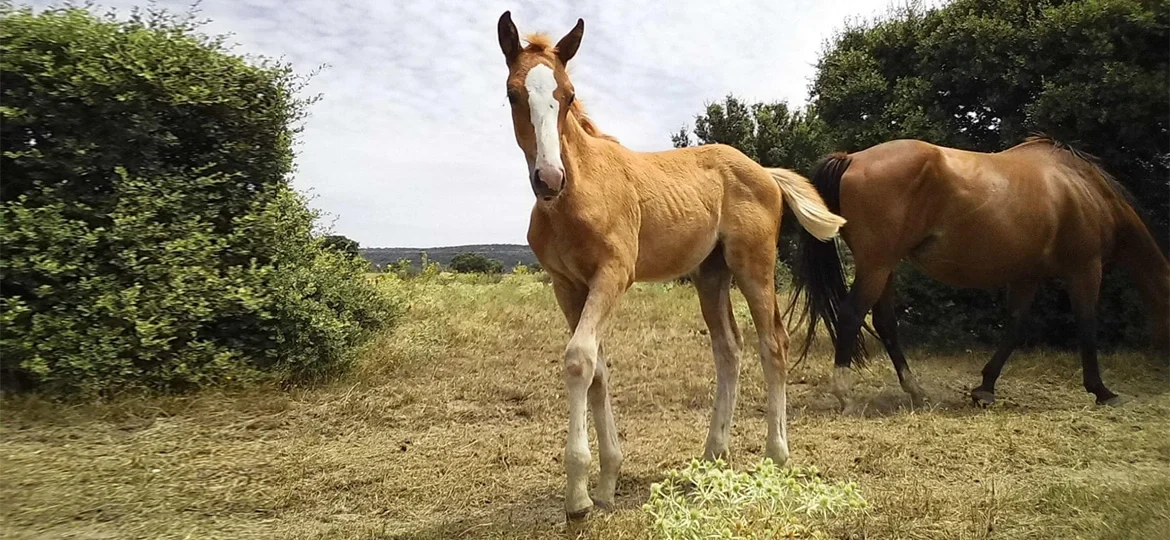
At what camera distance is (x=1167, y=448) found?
11.5 ft

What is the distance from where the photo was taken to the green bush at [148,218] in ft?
13.1

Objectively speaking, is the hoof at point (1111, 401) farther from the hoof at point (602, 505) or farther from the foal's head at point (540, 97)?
the foal's head at point (540, 97)

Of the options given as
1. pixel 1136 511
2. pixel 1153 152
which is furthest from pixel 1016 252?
pixel 1136 511

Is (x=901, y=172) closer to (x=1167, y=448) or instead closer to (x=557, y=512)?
(x=1167, y=448)

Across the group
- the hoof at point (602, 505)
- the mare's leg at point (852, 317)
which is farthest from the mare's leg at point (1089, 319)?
the hoof at point (602, 505)

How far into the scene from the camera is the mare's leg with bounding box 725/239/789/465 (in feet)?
11.2

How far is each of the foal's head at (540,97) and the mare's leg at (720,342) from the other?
136cm

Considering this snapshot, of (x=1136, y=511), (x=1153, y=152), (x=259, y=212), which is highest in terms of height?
(x=1153, y=152)

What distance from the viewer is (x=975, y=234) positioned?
202 inches

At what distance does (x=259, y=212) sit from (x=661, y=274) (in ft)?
11.1

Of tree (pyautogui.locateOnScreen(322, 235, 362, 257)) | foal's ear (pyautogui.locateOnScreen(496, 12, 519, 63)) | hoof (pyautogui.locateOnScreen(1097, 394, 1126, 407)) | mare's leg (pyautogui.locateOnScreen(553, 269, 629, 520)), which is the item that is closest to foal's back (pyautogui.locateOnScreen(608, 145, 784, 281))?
mare's leg (pyautogui.locateOnScreen(553, 269, 629, 520))

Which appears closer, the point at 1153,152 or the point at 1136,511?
the point at 1136,511

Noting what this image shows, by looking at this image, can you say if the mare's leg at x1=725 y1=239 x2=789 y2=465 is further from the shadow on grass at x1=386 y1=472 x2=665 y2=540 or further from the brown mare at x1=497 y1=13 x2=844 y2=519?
the shadow on grass at x1=386 y1=472 x2=665 y2=540

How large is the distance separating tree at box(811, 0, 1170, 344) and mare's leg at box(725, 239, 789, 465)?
325 centimetres
